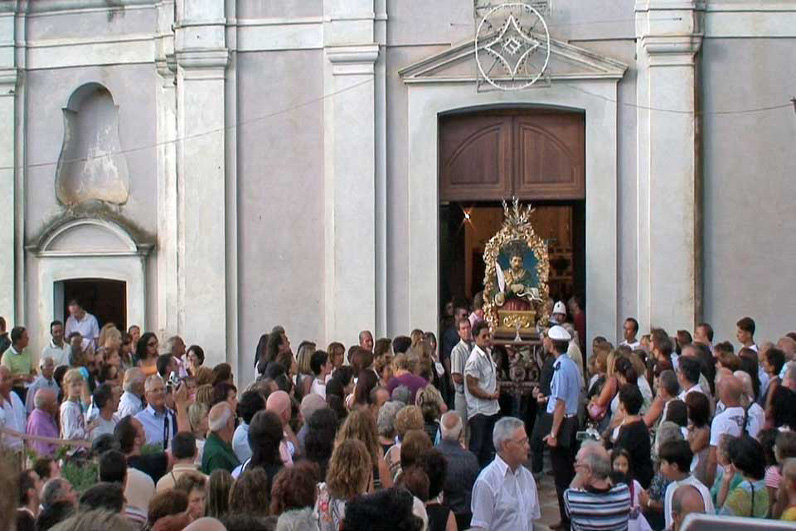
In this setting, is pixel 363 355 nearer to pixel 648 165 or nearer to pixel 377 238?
pixel 377 238

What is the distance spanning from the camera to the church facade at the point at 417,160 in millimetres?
15164

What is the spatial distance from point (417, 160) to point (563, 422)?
20.8 ft

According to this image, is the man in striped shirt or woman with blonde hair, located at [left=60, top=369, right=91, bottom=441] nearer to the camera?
the man in striped shirt

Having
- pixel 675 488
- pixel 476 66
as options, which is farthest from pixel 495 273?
pixel 675 488

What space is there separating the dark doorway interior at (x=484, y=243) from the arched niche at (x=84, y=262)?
192 inches

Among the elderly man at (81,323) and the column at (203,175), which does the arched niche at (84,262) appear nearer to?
the elderly man at (81,323)

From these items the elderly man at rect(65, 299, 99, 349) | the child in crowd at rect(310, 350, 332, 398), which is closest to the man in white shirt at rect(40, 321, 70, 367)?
the elderly man at rect(65, 299, 99, 349)

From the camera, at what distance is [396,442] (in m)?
7.89

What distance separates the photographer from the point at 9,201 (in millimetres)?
18297

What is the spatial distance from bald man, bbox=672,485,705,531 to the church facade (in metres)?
9.28

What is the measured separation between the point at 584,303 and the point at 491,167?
8.38ft

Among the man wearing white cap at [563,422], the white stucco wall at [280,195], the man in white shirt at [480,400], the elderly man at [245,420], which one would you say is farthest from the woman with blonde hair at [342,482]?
the white stucco wall at [280,195]

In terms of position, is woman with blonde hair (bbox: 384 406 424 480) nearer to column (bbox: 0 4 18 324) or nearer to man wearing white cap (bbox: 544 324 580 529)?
man wearing white cap (bbox: 544 324 580 529)

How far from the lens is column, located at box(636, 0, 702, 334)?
1515 centimetres
